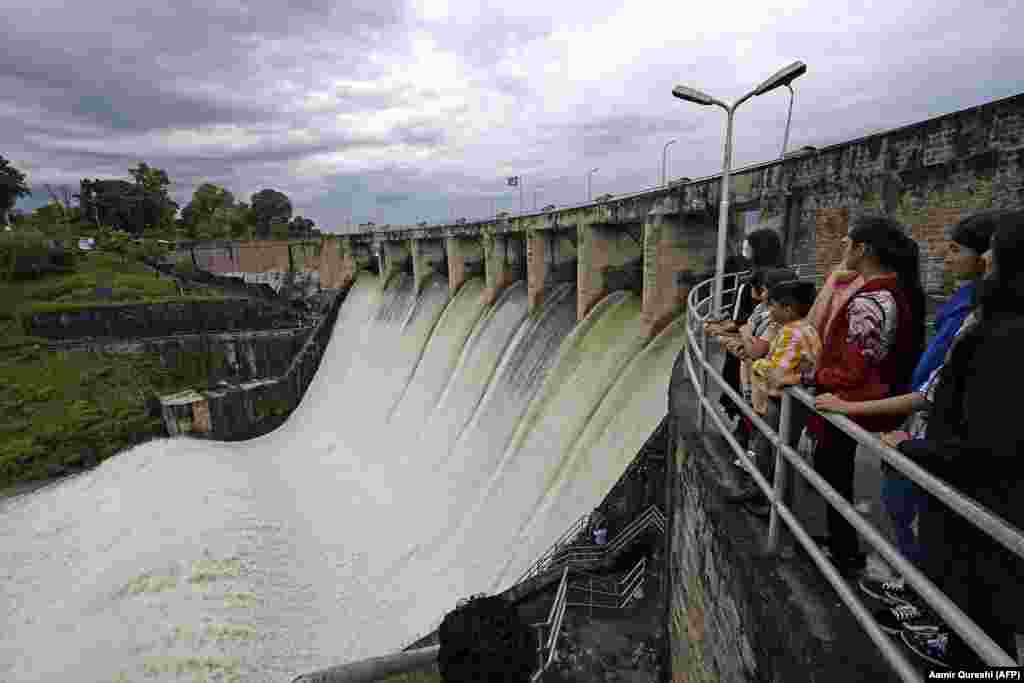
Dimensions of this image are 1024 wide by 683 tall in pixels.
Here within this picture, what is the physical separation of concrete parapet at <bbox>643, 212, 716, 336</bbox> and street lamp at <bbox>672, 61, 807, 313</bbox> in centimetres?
535

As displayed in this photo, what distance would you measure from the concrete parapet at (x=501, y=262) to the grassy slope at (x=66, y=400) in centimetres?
1594

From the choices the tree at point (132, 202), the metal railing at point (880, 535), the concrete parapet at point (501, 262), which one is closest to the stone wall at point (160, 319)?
the concrete parapet at point (501, 262)

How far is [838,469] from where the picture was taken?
2787 mm

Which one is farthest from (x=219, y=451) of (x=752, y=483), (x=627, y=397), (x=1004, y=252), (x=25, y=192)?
A: (x=25, y=192)

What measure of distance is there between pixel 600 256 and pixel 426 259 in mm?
14624

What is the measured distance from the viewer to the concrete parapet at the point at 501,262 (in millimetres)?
19891

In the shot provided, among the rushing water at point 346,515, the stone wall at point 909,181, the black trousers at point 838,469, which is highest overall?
the stone wall at point 909,181

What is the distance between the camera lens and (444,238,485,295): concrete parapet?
23219 millimetres

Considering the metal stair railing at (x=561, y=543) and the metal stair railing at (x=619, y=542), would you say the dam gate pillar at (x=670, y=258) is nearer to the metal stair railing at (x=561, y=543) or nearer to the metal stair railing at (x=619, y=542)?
the metal stair railing at (x=561, y=543)

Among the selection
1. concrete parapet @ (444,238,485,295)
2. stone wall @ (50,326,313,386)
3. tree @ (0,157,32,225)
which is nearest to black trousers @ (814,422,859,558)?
concrete parapet @ (444,238,485,295)

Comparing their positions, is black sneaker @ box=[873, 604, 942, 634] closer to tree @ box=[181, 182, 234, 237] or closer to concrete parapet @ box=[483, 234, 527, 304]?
concrete parapet @ box=[483, 234, 527, 304]

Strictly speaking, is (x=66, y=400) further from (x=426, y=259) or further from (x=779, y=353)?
(x=779, y=353)

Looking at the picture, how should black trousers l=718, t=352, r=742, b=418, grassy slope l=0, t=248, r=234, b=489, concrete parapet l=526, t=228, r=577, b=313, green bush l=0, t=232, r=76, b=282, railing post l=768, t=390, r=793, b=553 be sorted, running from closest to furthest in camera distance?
1. railing post l=768, t=390, r=793, b=553
2. black trousers l=718, t=352, r=742, b=418
3. concrete parapet l=526, t=228, r=577, b=313
4. grassy slope l=0, t=248, r=234, b=489
5. green bush l=0, t=232, r=76, b=282

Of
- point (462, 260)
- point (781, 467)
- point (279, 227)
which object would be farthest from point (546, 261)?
point (279, 227)
